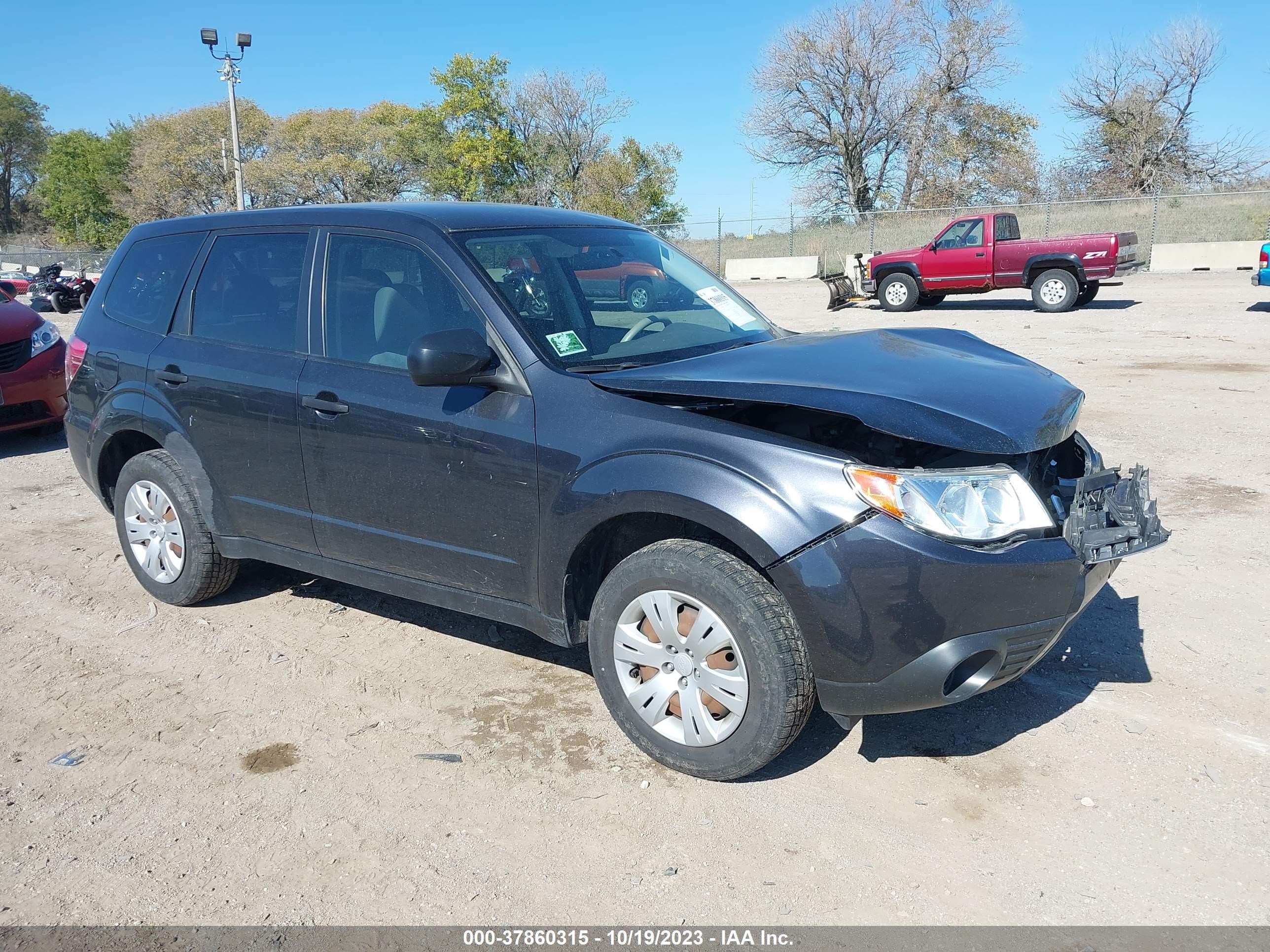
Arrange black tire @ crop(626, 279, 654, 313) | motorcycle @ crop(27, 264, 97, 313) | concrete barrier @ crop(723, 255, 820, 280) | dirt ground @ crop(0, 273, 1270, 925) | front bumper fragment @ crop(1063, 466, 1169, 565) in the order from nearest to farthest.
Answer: dirt ground @ crop(0, 273, 1270, 925) → front bumper fragment @ crop(1063, 466, 1169, 565) → black tire @ crop(626, 279, 654, 313) → motorcycle @ crop(27, 264, 97, 313) → concrete barrier @ crop(723, 255, 820, 280)

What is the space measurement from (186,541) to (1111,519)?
4076 mm

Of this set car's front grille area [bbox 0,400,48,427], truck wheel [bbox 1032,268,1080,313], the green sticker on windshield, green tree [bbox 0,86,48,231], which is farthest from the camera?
green tree [bbox 0,86,48,231]

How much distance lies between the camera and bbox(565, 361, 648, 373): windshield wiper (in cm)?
366

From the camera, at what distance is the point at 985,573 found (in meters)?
2.95

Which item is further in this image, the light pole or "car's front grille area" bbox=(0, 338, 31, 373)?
the light pole

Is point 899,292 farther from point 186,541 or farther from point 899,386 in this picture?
point 899,386

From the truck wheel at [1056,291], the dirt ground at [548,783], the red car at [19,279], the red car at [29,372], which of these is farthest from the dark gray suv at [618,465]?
the red car at [19,279]

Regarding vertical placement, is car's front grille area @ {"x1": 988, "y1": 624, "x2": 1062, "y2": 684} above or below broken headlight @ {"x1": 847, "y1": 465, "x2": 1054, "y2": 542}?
below

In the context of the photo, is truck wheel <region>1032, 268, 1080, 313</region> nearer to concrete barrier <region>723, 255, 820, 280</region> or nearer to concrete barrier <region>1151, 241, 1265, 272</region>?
concrete barrier <region>1151, 241, 1265, 272</region>

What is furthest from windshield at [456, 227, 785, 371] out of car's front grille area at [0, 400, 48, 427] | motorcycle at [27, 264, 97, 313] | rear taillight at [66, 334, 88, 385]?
motorcycle at [27, 264, 97, 313]

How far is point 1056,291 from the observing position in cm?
1934

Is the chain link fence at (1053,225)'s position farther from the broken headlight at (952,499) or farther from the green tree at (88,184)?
the green tree at (88,184)

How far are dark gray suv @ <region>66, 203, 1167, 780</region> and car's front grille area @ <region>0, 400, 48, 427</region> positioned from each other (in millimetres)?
4503

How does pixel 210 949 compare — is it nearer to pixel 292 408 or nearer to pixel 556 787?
pixel 556 787
